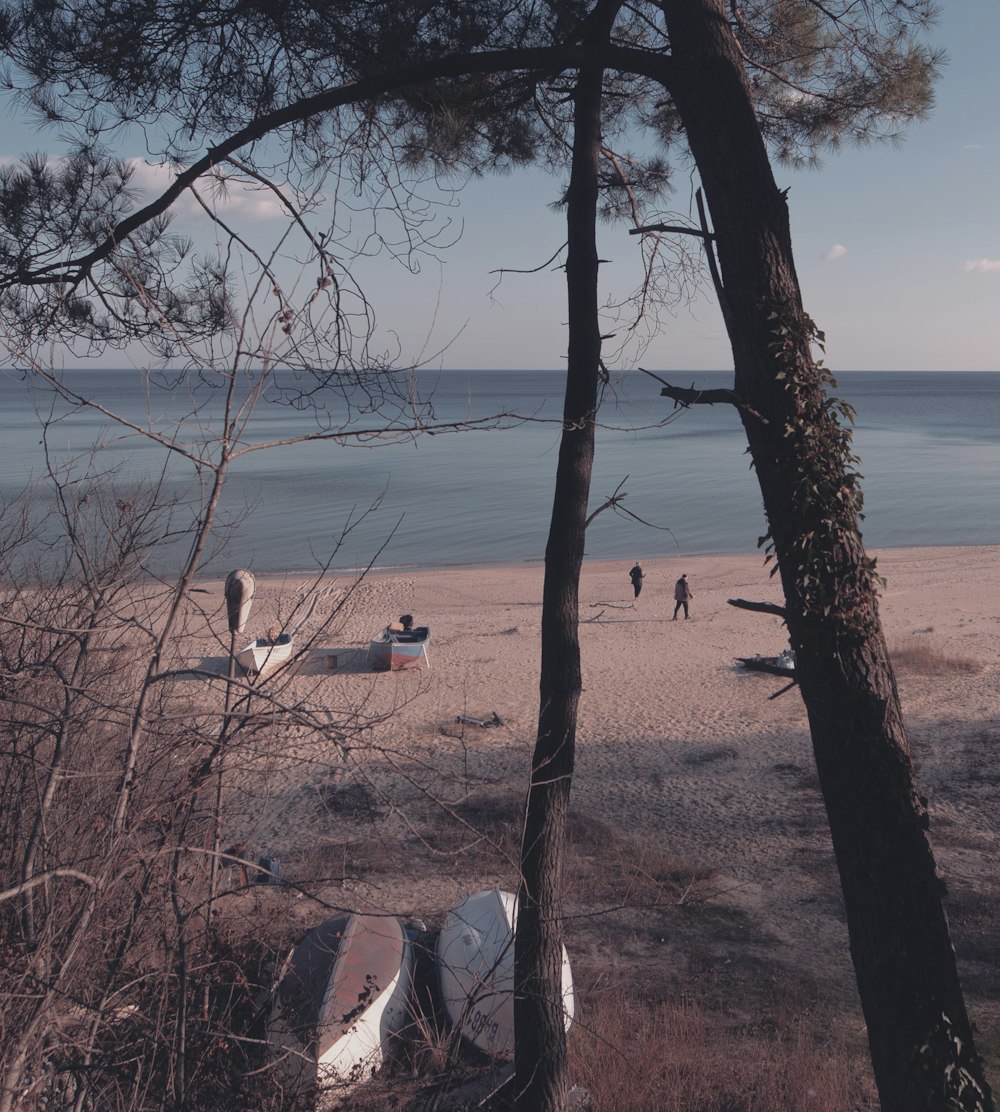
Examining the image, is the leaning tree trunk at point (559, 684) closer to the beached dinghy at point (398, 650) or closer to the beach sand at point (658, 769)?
the beach sand at point (658, 769)

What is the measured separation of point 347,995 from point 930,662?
50.3 ft

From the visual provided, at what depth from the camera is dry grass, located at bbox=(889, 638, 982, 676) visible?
58.3 ft

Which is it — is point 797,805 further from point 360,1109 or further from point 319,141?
point 319,141

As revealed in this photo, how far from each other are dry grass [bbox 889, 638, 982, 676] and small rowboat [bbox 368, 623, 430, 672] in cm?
895

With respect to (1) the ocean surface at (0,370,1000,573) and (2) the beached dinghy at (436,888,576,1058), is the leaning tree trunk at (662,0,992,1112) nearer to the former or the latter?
(2) the beached dinghy at (436,888,576,1058)

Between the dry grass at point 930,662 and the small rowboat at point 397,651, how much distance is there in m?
8.95

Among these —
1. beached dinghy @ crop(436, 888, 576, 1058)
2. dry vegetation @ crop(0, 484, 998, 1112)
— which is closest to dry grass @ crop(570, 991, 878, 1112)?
dry vegetation @ crop(0, 484, 998, 1112)

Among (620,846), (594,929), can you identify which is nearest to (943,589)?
(620,846)

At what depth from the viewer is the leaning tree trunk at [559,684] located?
15.3 feet

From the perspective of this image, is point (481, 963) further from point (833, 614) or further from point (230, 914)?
point (833, 614)

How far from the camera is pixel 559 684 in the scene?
4934 millimetres

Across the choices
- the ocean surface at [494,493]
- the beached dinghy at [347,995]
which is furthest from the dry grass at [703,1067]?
the ocean surface at [494,493]

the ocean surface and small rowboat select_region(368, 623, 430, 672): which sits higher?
the ocean surface

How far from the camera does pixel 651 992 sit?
7.51 metres
